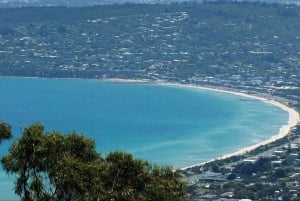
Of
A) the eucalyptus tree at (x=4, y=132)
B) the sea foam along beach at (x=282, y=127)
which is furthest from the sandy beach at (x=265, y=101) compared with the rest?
the eucalyptus tree at (x=4, y=132)

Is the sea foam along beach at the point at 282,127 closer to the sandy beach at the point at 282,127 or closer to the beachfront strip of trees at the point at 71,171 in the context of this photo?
the sandy beach at the point at 282,127

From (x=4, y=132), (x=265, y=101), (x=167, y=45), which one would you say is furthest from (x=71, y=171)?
(x=167, y=45)

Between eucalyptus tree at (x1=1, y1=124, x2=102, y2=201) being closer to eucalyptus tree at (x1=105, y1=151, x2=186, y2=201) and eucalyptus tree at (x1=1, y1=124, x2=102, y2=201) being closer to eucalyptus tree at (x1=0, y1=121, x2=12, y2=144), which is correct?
eucalyptus tree at (x1=0, y1=121, x2=12, y2=144)

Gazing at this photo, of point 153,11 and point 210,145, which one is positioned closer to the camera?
point 210,145

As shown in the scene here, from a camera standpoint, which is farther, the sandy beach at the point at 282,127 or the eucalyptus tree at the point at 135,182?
the sandy beach at the point at 282,127

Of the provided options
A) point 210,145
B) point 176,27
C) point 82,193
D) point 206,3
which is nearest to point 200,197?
point 210,145

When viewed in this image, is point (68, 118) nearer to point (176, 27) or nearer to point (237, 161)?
point (237, 161)

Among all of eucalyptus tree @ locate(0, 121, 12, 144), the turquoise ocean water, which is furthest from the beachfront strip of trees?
the turquoise ocean water
